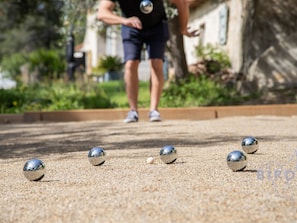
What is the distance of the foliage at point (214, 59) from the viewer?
12469 millimetres

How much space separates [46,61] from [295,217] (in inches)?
717

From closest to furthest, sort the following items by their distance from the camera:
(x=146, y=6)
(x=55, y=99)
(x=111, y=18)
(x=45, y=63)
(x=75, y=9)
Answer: (x=146, y=6), (x=111, y=18), (x=55, y=99), (x=75, y=9), (x=45, y=63)

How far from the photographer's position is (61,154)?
4023mm

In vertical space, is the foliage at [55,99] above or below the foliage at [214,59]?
below

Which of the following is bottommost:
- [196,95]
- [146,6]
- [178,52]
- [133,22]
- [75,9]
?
[196,95]

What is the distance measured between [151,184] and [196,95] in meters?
7.05

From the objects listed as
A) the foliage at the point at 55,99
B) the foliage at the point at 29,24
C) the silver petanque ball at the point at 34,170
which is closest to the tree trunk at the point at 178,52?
the foliage at the point at 55,99

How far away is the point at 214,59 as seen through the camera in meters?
13.1

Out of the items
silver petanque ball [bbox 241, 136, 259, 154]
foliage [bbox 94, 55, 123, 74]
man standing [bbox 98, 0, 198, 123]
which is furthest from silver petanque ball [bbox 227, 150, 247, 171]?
foliage [bbox 94, 55, 123, 74]

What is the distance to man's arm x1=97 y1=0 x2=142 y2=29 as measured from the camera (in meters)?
5.80

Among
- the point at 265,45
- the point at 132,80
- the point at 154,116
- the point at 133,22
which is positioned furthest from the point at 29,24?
the point at 133,22

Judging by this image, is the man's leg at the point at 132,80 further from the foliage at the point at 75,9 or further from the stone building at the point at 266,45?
the foliage at the point at 75,9

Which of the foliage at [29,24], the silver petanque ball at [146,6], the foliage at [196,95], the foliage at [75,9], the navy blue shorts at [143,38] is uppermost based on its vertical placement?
the foliage at [29,24]

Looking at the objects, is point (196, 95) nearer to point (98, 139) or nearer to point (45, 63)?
point (98, 139)
